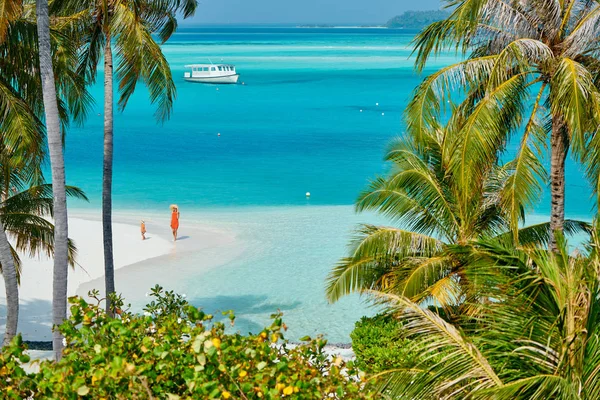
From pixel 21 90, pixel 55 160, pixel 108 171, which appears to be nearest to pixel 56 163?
pixel 55 160

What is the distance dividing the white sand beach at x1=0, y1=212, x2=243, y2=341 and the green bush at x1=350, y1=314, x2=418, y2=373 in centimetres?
811

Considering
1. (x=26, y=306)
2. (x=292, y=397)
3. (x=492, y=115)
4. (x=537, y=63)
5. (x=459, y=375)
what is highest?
(x=537, y=63)

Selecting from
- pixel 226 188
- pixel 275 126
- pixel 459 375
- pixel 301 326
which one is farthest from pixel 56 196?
pixel 275 126

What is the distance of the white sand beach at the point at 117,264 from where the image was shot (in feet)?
60.6

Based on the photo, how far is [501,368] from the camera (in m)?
6.38

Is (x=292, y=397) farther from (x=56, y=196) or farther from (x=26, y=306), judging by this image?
(x=26, y=306)

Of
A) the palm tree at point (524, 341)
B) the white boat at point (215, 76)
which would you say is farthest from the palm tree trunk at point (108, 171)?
the white boat at point (215, 76)

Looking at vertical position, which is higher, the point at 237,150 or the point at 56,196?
the point at 56,196

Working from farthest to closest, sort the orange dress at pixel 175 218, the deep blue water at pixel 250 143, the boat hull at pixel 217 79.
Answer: the boat hull at pixel 217 79 < the deep blue water at pixel 250 143 < the orange dress at pixel 175 218

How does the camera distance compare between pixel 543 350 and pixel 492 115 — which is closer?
pixel 543 350

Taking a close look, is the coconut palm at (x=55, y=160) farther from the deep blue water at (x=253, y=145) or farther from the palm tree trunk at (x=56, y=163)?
the deep blue water at (x=253, y=145)

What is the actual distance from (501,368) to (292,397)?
7.58 feet

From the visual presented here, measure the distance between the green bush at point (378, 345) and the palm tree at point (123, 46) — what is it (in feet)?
16.2

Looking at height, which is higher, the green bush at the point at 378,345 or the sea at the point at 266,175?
the green bush at the point at 378,345
